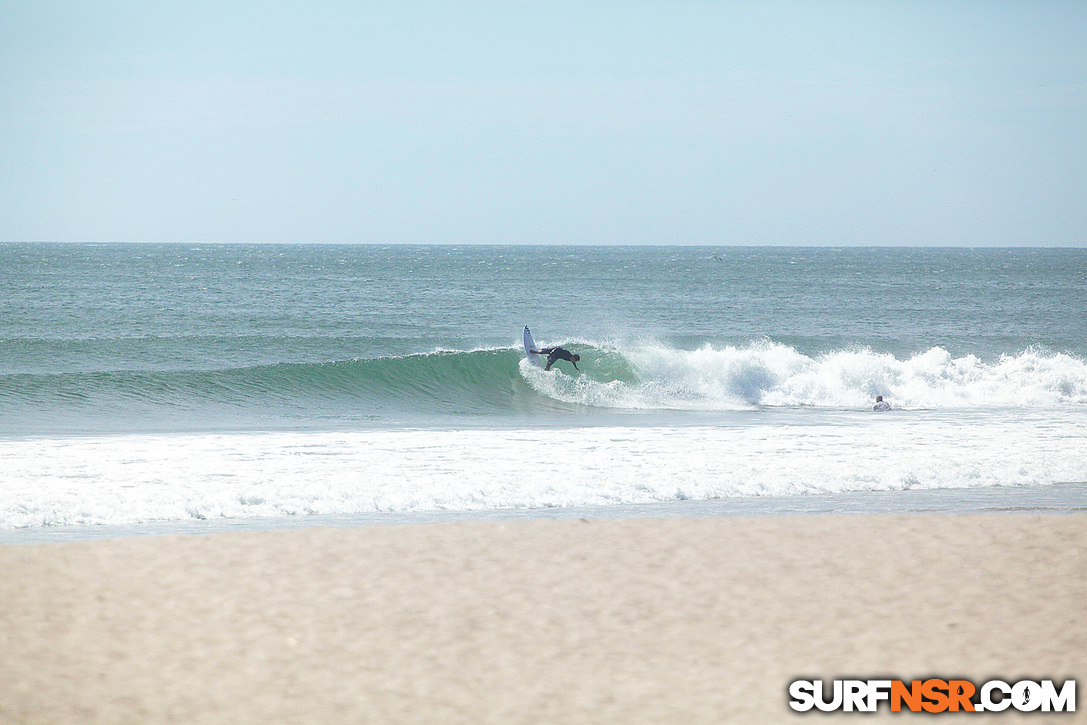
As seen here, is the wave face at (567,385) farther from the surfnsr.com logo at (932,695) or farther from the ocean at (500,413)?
the surfnsr.com logo at (932,695)

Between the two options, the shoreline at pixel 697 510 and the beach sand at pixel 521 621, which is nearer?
the beach sand at pixel 521 621

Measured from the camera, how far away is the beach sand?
4.58 m

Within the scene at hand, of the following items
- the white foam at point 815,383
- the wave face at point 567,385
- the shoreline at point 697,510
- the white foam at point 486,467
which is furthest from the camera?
the white foam at point 815,383

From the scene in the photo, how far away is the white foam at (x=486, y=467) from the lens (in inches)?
364

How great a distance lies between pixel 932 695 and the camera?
463cm

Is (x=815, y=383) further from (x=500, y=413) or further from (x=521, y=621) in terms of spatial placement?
(x=521, y=621)

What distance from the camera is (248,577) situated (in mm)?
6379

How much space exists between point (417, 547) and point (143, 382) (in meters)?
14.3

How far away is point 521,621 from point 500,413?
12655 mm

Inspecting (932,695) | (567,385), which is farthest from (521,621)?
(567,385)

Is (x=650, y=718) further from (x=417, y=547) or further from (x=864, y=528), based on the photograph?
(x=864, y=528)

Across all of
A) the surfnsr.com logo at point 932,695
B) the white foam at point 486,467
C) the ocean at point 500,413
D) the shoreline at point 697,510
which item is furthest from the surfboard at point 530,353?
the surfnsr.com logo at point 932,695

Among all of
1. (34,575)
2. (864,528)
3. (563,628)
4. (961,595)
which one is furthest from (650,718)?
(34,575)

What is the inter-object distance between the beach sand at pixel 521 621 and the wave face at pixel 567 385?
33.5 feet
